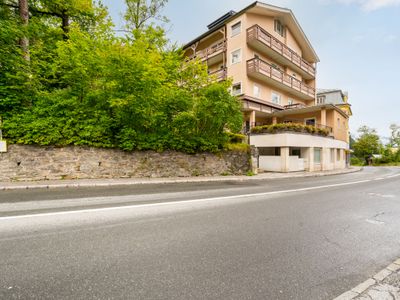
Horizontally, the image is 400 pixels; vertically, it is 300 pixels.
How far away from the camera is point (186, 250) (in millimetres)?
3186

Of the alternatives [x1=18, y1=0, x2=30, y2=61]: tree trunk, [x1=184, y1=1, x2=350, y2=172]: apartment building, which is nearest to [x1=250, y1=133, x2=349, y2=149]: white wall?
[x1=184, y1=1, x2=350, y2=172]: apartment building

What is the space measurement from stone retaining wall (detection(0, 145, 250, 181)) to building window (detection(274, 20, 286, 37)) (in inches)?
788

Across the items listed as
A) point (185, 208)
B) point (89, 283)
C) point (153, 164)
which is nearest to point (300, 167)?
point (153, 164)

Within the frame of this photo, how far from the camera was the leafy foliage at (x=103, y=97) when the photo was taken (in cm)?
936

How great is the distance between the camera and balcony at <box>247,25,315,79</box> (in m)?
20.1

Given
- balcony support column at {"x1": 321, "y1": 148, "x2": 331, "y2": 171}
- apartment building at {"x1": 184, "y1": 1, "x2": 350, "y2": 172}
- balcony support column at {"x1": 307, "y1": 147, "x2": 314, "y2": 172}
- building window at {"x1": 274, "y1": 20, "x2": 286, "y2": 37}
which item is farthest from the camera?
building window at {"x1": 274, "y1": 20, "x2": 286, "y2": 37}

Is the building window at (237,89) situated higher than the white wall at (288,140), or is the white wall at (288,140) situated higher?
the building window at (237,89)

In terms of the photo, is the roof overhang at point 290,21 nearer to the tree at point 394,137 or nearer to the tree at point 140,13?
the tree at point 140,13

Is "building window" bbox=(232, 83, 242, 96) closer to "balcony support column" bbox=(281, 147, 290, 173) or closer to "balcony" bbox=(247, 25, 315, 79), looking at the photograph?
"balcony" bbox=(247, 25, 315, 79)

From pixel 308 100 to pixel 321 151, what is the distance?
1219 centimetres

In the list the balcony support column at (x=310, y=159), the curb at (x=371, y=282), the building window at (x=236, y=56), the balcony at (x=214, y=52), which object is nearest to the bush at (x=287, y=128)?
the balcony support column at (x=310, y=159)

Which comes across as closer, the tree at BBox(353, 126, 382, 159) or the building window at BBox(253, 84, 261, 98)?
the building window at BBox(253, 84, 261, 98)

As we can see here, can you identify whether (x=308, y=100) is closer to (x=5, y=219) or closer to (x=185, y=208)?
(x=185, y=208)

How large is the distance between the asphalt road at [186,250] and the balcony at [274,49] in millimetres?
19978
